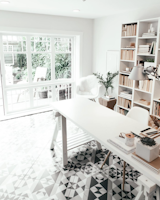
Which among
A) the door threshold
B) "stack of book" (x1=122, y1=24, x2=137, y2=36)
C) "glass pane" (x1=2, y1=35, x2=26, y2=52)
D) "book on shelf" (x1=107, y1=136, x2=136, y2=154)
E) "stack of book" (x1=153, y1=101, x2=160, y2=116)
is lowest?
the door threshold

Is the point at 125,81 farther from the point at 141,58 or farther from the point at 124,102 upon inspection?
the point at 141,58

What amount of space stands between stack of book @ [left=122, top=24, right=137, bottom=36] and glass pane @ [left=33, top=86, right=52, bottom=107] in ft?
8.50

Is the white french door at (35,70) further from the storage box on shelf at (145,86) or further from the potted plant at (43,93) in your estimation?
the storage box on shelf at (145,86)

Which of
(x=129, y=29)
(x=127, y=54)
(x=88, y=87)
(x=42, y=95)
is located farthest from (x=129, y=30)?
(x=42, y=95)

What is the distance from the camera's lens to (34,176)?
8.54 feet

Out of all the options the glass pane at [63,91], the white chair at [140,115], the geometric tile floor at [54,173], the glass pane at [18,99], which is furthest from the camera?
the glass pane at [63,91]

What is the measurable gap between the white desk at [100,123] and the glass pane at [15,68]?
2.29 m

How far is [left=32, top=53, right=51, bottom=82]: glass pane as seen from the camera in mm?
5027

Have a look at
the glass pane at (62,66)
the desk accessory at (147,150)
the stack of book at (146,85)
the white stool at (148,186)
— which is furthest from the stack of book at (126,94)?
the white stool at (148,186)

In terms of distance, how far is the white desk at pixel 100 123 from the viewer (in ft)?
5.49

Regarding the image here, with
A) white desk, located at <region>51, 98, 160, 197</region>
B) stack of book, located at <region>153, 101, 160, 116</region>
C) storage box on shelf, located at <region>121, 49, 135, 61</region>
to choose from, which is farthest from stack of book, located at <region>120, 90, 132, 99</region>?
white desk, located at <region>51, 98, 160, 197</region>

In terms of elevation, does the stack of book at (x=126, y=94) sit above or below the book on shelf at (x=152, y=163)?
Result: above

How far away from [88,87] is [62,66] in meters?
1.04

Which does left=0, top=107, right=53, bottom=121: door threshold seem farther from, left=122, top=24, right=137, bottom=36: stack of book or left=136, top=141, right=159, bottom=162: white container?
left=136, top=141, right=159, bottom=162: white container
